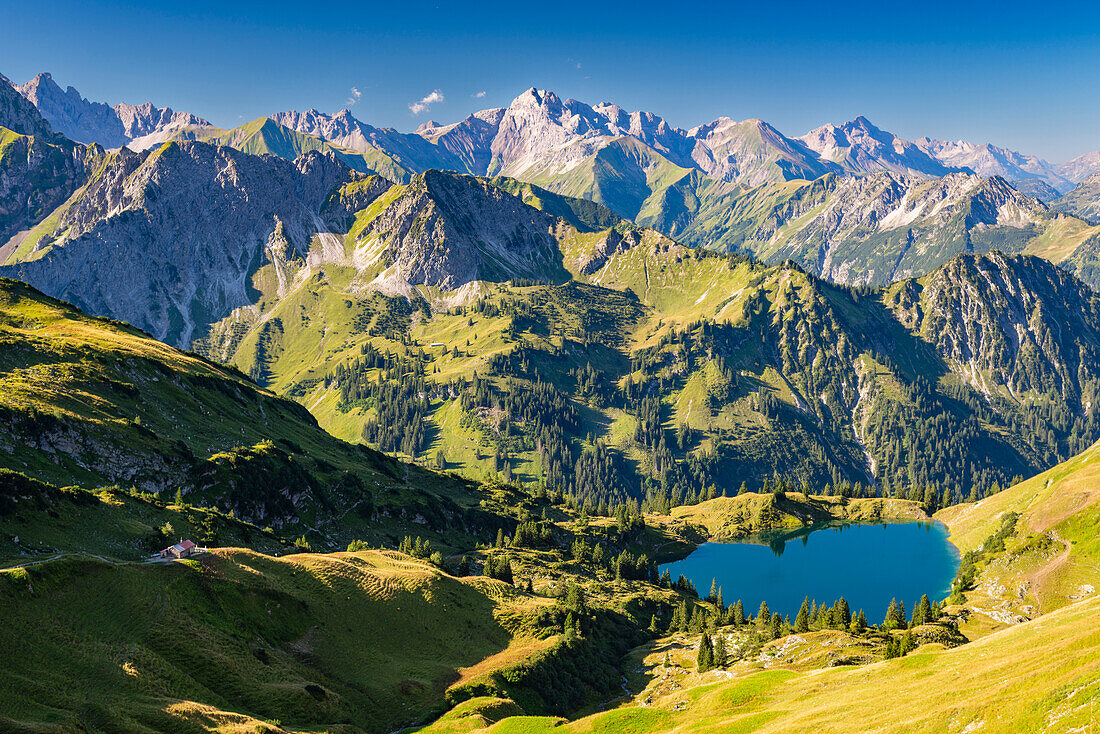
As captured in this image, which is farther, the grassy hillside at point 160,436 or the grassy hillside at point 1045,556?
the grassy hillside at point 1045,556

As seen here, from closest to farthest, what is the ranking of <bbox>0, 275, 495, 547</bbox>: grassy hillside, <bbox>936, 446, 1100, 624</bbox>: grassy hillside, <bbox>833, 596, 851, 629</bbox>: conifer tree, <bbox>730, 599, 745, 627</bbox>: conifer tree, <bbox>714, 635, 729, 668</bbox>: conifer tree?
1. <bbox>714, 635, 729, 668</bbox>: conifer tree
2. <bbox>0, 275, 495, 547</bbox>: grassy hillside
3. <bbox>833, 596, 851, 629</bbox>: conifer tree
4. <bbox>730, 599, 745, 627</bbox>: conifer tree
5. <bbox>936, 446, 1100, 624</bbox>: grassy hillside

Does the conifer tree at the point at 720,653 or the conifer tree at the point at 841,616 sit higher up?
the conifer tree at the point at 720,653

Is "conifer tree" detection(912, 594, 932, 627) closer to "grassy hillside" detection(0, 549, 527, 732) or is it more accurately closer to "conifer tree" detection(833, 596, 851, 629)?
"conifer tree" detection(833, 596, 851, 629)

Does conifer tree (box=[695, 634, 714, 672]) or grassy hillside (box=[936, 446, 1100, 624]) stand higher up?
conifer tree (box=[695, 634, 714, 672])

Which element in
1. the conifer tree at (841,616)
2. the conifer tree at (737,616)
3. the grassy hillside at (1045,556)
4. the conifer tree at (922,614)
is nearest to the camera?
the conifer tree at (841,616)

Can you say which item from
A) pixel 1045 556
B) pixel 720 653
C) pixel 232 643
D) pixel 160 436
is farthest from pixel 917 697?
pixel 1045 556

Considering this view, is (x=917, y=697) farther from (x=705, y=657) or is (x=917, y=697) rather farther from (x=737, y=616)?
(x=737, y=616)

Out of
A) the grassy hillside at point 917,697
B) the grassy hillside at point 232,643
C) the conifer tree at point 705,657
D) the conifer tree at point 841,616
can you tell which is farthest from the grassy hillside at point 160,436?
the conifer tree at point 841,616

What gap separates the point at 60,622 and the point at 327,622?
3431cm

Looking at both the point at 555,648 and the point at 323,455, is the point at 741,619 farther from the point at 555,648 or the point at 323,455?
the point at 323,455

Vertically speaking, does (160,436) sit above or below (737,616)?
above

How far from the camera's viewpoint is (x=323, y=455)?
193375 mm

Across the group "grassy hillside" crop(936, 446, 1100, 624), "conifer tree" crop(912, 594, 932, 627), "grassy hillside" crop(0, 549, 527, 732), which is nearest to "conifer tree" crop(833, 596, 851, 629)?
"conifer tree" crop(912, 594, 932, 627)

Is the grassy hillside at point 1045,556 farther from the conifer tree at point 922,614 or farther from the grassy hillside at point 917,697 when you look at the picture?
the grassy hillside at point 917,697
